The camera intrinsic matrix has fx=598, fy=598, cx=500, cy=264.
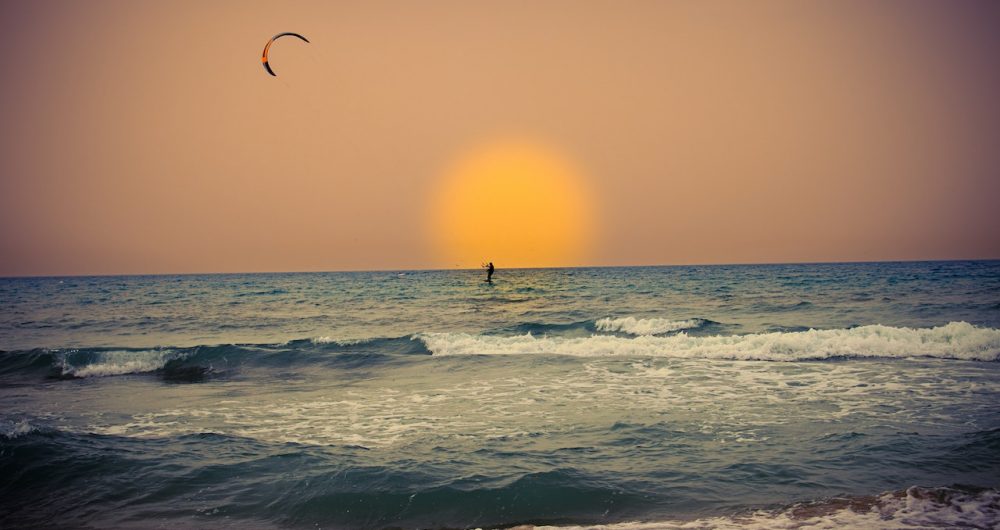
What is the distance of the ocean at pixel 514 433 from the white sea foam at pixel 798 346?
0.11 metres

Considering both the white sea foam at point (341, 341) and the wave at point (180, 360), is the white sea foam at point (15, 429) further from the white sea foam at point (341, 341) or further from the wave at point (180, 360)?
the white sea foam at point (341, 341)

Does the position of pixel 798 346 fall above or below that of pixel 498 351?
above

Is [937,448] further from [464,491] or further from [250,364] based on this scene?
[250,364]

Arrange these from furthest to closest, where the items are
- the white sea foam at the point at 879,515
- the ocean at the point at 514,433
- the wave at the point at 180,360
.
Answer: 1. the wave at the point at 180,360
2. the ocean at the point at 514,433
3. the white sea foam at the point at 879,515

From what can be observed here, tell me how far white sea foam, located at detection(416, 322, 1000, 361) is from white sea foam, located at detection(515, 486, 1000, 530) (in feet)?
44.1

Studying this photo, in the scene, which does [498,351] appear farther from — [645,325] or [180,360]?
[180,360]

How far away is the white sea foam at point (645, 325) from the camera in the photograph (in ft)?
99.8

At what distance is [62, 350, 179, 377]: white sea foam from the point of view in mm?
21688

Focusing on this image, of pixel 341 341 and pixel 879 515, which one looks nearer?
pixel 879 515

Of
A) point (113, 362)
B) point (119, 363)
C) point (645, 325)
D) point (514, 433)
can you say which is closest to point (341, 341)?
point (119, 363)

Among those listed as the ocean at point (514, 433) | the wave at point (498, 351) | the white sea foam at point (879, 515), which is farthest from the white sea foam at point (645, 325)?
the white sea foam at point (879, 515)

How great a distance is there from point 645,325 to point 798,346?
10.6 meters

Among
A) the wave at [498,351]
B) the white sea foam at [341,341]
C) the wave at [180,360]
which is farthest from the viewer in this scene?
the white sea foam at [341,341]

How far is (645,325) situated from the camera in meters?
31.5
